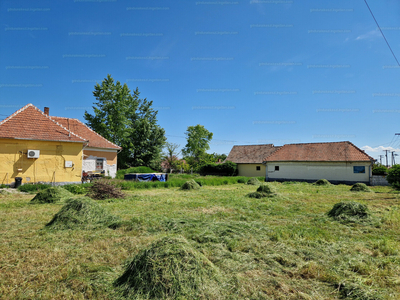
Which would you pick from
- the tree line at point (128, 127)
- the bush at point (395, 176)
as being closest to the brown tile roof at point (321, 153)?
the bush at point (395, 176)

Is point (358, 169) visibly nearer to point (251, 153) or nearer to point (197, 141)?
point (251, 153)

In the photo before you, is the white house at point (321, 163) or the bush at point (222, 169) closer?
the white house at point (321, 163)

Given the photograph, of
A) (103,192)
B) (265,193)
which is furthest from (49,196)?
(265,193)

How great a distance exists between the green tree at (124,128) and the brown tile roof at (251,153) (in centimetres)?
1132

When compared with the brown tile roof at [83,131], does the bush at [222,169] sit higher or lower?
lower

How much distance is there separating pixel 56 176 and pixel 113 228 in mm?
11939

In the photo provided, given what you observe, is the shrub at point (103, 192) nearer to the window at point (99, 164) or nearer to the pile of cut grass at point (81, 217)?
the pile of cut grass at point (81, 217)

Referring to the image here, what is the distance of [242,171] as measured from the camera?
3425 centimetres

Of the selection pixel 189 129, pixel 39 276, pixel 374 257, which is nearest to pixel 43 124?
pixel 39 276

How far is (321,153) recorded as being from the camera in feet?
88.2

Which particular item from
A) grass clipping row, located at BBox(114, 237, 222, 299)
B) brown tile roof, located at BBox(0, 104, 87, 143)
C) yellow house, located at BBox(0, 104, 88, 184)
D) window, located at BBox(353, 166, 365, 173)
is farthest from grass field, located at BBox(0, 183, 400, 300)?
window, located at BBox(353, 166, 365, 173)

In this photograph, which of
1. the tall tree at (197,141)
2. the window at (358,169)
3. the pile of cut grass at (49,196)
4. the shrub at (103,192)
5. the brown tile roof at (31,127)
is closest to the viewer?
the pile of cut grass at (49,196)

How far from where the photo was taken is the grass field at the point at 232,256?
2967mm

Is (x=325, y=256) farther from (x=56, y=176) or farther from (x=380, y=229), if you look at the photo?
(x=56, y=176)
